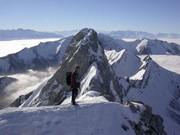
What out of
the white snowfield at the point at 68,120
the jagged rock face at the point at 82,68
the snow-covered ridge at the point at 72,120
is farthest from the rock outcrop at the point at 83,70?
the white snowfield at the point at 68,120

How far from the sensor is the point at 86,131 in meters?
22.7

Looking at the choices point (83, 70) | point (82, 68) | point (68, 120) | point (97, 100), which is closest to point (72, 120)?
point (68, 120)

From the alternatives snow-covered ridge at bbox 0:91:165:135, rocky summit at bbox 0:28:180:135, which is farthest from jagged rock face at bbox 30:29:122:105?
snow-covered ridge at bbox 0:91:165:135

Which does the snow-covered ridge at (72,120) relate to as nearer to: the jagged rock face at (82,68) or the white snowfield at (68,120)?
A: the white snowfield at (68,120)

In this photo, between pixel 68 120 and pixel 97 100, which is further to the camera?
pixel 97 100

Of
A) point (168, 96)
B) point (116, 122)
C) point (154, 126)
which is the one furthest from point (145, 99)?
point (116, 122)

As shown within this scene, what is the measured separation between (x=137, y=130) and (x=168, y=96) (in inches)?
5874

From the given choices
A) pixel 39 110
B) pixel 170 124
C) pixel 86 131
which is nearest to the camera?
pixel 86 131

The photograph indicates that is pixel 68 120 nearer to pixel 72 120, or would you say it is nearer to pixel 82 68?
pixel 72 120

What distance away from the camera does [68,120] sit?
23859 millimetres

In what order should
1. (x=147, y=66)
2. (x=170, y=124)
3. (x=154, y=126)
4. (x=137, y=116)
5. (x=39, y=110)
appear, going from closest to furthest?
(x=39, y=110) < (x=137, y=116) < (x=154, y=126) < (x=170, y=124) < (x=147, y=66)

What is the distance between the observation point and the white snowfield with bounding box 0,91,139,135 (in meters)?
21.8

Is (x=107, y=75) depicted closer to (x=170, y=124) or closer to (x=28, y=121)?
(x=170, y=124)

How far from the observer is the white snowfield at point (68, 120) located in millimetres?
21781
